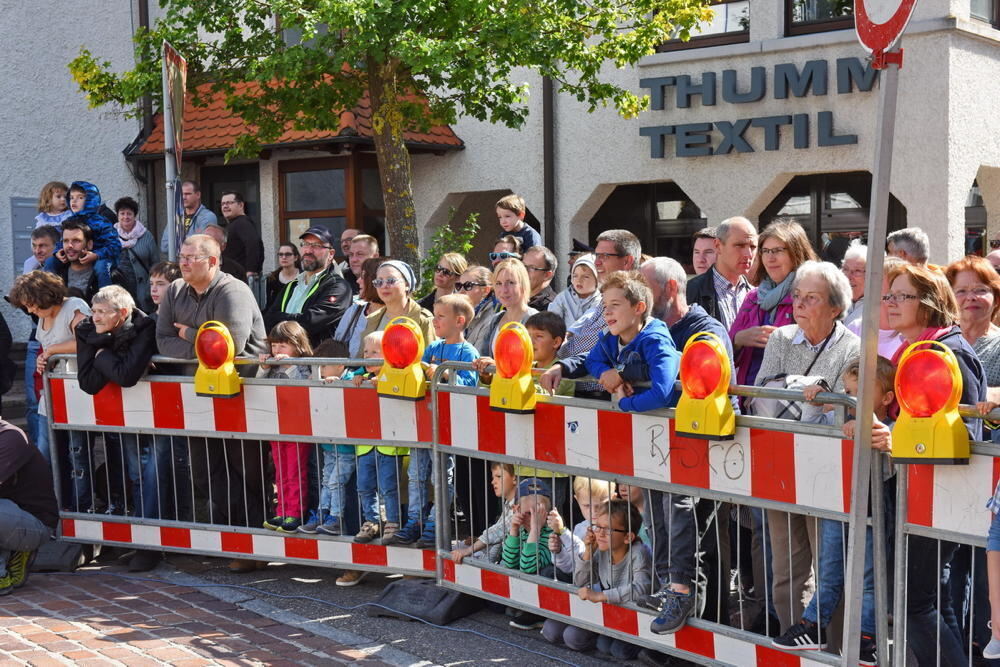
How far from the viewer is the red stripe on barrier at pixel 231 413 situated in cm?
660

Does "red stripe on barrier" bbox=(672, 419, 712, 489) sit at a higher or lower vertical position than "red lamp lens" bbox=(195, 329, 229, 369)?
lower

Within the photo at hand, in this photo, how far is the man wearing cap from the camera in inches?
337

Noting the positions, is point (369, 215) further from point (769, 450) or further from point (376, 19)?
point (769, 450)

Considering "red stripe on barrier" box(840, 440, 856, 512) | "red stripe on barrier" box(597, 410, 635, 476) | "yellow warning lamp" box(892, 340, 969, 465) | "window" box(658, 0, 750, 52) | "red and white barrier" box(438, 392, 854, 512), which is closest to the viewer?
"yellow warning lamp" box(892, 340, 969, 465)

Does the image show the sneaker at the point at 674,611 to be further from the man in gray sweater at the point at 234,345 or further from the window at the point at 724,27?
the window at the point at 724,27

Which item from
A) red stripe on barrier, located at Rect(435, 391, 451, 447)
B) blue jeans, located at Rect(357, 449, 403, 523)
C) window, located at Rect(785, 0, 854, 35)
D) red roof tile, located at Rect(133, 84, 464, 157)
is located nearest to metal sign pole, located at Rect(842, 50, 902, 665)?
red stripe on barrier, located at Rect(435, 391, 451, 447)

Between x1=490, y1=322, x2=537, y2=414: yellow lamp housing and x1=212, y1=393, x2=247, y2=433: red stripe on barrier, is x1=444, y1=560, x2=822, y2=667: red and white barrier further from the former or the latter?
x1=212, y1=393, x2=247, y2=433: red stripe on barrier

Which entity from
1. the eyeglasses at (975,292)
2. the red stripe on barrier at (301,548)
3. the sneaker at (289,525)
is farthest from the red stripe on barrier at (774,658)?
the sneaker at (289,525)

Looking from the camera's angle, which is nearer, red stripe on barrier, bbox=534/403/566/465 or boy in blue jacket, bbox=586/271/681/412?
boy in blue jacket, bbox=586/271/681/412

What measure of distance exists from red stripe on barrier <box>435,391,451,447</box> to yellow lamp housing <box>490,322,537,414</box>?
56 centimetres

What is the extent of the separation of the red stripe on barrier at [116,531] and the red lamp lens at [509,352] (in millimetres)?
2891

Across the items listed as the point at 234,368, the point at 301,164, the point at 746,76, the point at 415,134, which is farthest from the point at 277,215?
the point at 234,368

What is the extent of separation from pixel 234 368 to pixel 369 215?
8.97 metres

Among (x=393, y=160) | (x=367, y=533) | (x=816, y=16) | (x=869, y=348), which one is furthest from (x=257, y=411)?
(x=816, y=16)
